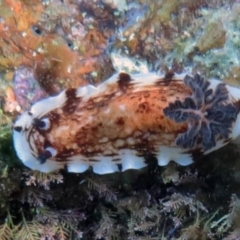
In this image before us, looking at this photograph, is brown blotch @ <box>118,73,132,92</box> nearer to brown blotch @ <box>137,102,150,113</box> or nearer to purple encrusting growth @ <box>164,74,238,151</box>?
brown blotch @ <box>137,102,150,113</box>

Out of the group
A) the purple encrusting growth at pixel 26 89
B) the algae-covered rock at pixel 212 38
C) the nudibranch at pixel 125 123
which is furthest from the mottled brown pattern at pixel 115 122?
the algae-covered rock at pixel 212 38

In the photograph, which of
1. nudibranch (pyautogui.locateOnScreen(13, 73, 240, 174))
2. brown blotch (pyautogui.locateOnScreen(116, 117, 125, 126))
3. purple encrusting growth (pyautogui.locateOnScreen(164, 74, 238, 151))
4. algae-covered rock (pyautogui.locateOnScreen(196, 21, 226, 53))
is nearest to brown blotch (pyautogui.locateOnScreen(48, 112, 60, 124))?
nudibranch (pyautogui.locateOnScreen(13, 73, 240, 174))

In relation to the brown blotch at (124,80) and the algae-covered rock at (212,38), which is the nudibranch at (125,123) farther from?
the algae-covered rock at (212,38)

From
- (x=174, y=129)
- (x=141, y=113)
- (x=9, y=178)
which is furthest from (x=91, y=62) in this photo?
(x=9, y=178)

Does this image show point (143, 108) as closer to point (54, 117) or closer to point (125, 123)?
A: point (125, 123)

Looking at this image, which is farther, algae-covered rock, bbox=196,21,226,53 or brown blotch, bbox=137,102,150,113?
algae-covered rock, bbox=196,21,226,53

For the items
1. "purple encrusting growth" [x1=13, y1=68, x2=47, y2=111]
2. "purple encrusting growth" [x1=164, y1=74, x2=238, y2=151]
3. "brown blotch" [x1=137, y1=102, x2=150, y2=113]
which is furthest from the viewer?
"purple encrusting growth" [x1=13, y1=68, x2=47, y2=111]

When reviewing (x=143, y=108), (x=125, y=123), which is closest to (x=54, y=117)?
(x=125, y=123)
